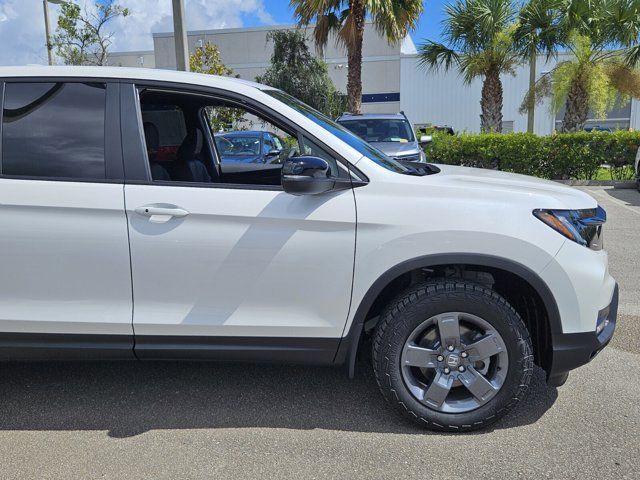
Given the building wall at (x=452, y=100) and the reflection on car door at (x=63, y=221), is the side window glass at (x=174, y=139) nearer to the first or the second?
the reflection on car door at (x=63, y=221)

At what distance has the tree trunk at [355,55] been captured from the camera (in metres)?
14.9

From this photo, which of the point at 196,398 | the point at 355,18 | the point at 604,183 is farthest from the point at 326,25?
the point at 196,398

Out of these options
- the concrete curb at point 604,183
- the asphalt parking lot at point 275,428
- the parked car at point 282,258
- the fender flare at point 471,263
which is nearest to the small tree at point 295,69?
the concrete curb at point 604,183

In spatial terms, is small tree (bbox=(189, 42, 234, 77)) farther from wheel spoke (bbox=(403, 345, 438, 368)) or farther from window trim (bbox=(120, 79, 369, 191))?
wheel spoke (bbox=(403, 345, 438, 368))

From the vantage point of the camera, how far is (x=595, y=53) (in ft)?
51.7

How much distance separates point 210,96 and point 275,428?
6.12ft

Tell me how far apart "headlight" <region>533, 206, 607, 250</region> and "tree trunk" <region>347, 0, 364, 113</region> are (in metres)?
13.3

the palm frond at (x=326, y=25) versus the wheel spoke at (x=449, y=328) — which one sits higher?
the palm frond at (x=326, y=25)

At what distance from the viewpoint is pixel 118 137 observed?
2875 mm

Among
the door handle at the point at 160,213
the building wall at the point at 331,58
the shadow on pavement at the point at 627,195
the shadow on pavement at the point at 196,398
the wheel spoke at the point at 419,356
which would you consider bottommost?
the shadow on pavement at the point at 196,398

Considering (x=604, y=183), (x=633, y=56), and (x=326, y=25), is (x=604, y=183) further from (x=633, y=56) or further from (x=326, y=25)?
(x=326, y=25)

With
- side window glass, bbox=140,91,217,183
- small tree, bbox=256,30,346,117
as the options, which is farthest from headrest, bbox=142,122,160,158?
small tree, bbox=256,30,346,117

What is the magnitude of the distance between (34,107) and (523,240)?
2.66 meters

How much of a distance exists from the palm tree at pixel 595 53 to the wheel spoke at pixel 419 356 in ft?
50.0
